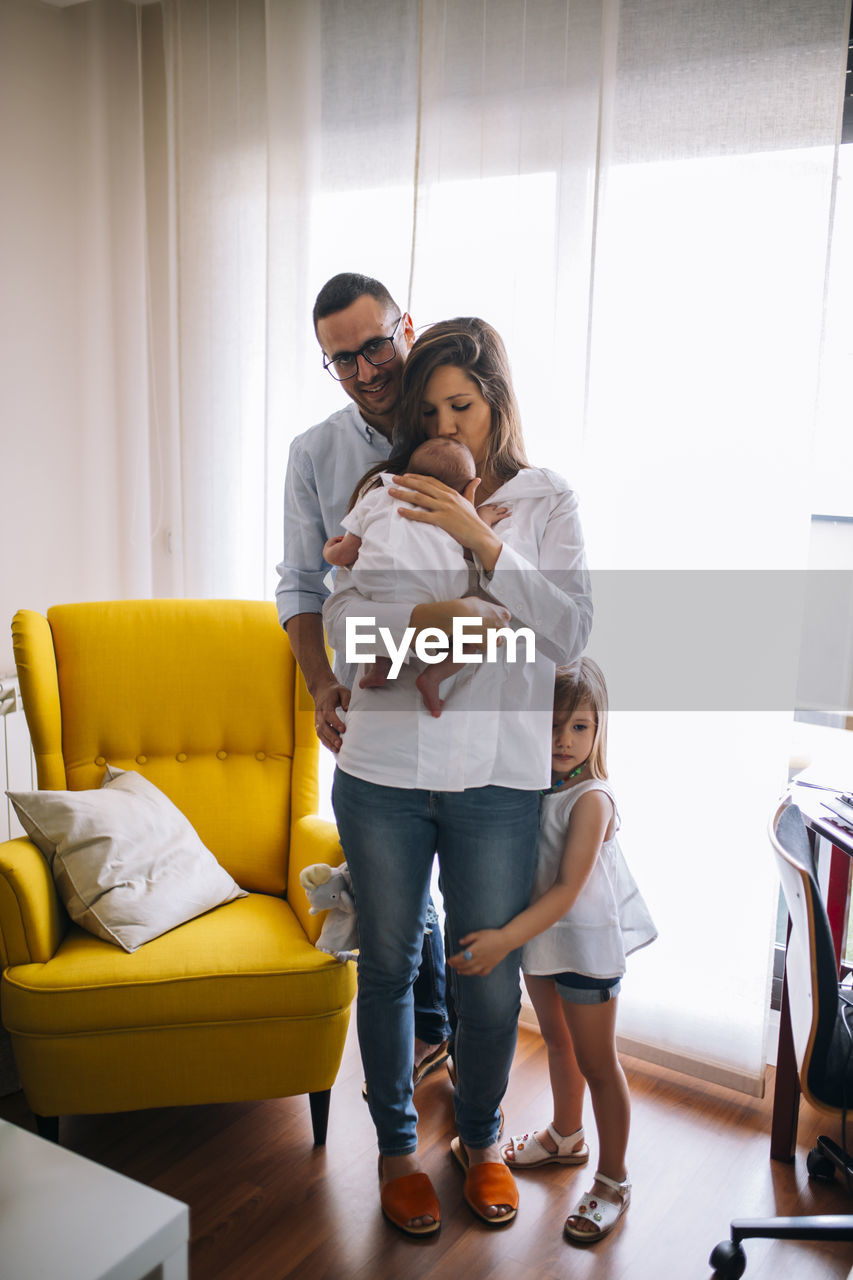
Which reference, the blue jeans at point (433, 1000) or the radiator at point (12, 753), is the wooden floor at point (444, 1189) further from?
the radiator at point (12, 753)

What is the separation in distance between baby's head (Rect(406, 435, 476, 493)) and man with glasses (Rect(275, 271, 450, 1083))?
0.21 m

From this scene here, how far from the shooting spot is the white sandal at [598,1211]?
167 centimetres

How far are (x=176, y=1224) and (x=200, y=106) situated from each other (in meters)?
2.57

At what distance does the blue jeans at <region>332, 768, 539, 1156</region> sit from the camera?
155 cm

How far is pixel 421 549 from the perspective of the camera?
143 centimetres

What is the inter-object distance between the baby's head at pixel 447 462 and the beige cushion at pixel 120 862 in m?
0.95

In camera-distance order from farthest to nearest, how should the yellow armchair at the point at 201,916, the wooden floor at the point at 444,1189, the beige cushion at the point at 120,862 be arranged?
1. the beige cushion at the point at 120,862
2. the yellow armchair at the point at 201,916
3. the wooden floor at the point at 444,1189

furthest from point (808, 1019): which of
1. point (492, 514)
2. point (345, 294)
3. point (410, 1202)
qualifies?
point (345, 294)

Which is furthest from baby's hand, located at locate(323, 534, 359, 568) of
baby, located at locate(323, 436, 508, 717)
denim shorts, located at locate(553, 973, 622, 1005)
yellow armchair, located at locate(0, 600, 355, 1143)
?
denim shorts, located at locate(553, 973, 622, 1005)

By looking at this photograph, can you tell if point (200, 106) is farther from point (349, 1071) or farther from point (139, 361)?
point (349, 1071)

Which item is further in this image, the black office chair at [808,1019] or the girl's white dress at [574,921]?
the girl's white dress at [574,921]

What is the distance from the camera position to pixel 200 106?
2.63 metres

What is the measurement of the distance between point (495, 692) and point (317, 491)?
0.54 m

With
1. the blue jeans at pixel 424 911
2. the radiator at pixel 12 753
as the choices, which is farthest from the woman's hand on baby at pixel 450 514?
the radiator at pixel 12 753
